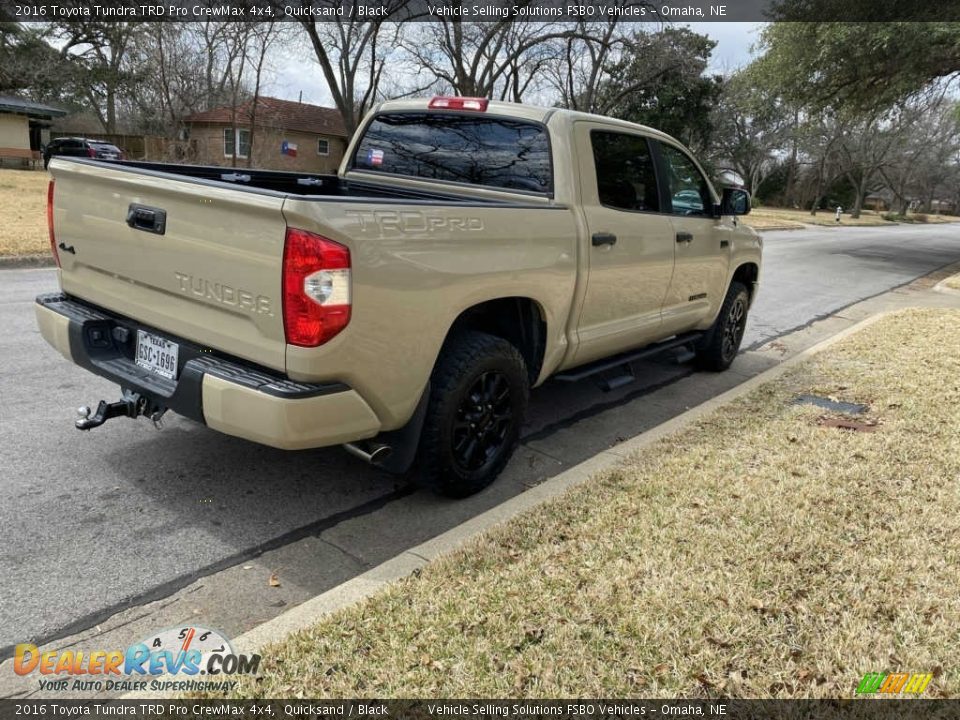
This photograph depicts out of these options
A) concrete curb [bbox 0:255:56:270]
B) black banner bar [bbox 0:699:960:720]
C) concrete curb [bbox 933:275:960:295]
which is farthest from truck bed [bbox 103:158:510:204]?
concrete curb [bbox 933:275:960:295]

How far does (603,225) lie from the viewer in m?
4.44

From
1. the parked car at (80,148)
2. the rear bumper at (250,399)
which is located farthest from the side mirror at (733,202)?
the parked car at (80,148)

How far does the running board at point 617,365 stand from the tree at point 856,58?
51.5 ft

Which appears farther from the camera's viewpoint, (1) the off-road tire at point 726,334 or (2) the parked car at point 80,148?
(2) the parked car at point 80,148

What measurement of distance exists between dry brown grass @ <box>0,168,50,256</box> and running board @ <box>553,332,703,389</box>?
946 cm

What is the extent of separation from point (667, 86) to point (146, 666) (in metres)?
38.0

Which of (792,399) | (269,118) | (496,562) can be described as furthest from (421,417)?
(269,118)

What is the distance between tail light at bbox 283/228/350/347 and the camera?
9.29ft

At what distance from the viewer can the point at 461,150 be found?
15.1 ft

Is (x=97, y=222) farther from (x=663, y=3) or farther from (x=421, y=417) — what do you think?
(x=663, y=3)

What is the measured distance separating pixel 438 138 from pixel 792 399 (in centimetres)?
325

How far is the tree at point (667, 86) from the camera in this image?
33.2 metres

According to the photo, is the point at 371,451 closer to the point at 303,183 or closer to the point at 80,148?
the point at 303,183

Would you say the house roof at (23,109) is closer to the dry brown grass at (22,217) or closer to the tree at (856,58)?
the dry brown grass at (22,217)
